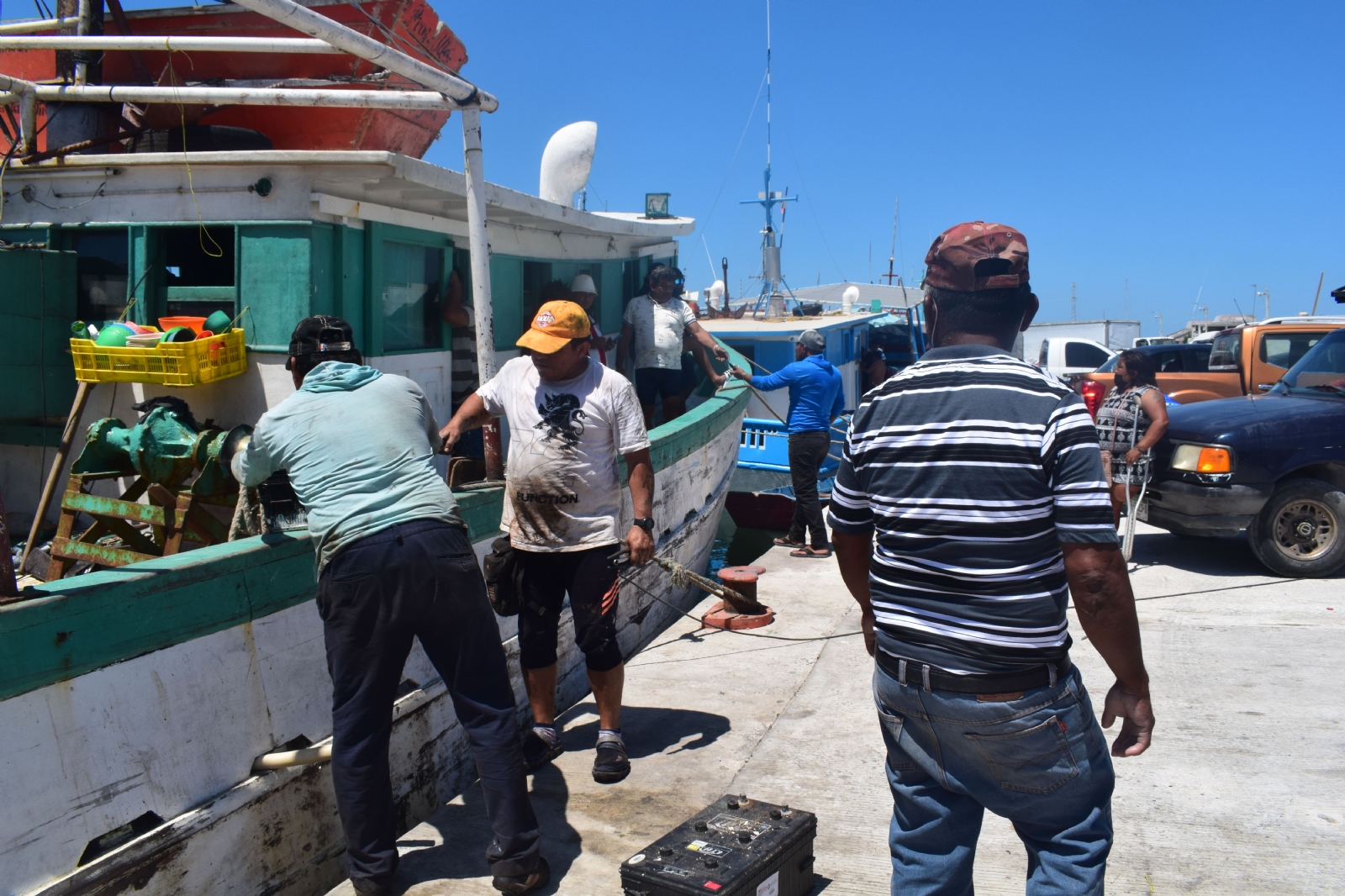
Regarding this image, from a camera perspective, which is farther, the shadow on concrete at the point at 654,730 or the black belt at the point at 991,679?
the shadow on concrete at the point at 654,730

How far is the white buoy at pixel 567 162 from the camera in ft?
26.8

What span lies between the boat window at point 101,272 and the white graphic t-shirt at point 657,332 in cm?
433

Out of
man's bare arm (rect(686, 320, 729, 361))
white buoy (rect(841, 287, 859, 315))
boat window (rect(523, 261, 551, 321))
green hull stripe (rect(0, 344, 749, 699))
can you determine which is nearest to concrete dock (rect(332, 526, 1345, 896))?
green hull stripe (rect(0, 344, 749, 699))

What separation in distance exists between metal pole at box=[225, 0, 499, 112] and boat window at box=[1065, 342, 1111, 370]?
22298mm

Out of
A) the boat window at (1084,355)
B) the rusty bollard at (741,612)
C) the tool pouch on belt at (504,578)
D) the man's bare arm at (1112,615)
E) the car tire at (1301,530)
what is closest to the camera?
the man's bare arm at (1112,615)

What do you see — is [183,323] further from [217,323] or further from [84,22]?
[84,22]

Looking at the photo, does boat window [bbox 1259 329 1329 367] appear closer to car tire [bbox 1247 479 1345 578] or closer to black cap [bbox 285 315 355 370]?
car tire [bbox 1247 479 1345 578]

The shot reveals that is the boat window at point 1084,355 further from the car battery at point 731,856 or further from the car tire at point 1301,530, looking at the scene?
the car battery at point 731,856

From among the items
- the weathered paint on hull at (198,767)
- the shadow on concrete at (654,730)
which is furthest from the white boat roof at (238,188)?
the shadow on concrete at (654,730)

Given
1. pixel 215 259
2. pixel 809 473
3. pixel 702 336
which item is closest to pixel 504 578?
pixel 215 259

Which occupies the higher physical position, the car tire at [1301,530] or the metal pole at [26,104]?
the metal pole at [26,104]

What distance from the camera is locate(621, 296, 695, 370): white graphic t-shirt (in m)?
8.77

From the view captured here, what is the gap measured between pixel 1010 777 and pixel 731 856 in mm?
1149

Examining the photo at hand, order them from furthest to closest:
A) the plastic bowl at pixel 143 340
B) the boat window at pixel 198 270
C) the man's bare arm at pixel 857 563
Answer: the boat window at pixel 198 270
the plastic bowl at pixel 143 340
the man's bare arm at pixel 857 563
